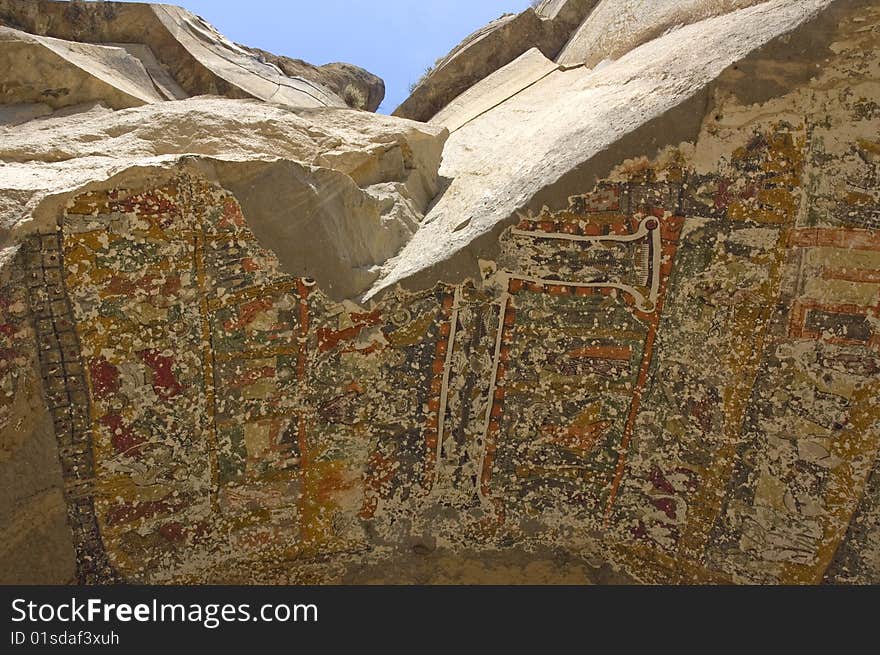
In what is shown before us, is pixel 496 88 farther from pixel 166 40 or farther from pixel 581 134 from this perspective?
pixel 581 134

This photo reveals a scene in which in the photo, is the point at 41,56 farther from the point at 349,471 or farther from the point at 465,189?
the point at 349,471

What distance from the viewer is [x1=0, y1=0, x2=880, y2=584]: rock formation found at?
7.70 ft

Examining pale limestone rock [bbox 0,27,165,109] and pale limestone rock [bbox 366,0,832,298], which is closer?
pale limestone rock [bbox 366,0,832,298]

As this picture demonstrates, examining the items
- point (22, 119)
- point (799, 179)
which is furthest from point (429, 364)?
point (22, 119)

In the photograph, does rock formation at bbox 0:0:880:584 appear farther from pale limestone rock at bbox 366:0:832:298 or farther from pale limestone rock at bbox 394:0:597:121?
pale limestone rock at bbox 394:0:597:121

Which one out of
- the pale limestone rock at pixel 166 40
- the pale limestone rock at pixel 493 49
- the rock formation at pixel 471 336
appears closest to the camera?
the rock formation at pixel 471 336

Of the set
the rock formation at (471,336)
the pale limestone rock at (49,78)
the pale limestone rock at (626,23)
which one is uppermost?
the pale limestone rock at (626,23)

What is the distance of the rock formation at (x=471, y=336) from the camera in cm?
235

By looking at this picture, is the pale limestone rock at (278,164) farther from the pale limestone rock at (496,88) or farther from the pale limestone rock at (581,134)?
the pale limestone rock at (496,88)

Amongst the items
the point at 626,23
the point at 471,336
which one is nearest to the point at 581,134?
the point at 471,336

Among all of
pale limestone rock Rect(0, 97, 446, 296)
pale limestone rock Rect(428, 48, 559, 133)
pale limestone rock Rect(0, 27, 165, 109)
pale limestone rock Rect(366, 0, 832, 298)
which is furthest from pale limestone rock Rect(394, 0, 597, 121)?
pale limestone rock Rect(0, 27, 165, 109)

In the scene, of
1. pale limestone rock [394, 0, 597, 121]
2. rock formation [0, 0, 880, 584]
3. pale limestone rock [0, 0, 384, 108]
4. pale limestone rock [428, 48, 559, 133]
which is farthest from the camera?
pale limestone rock [394, 0, 597, 121]

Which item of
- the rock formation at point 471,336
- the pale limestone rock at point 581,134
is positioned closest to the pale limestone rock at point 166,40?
the rock formation at point 471,336
